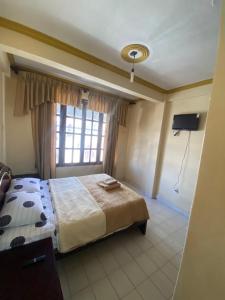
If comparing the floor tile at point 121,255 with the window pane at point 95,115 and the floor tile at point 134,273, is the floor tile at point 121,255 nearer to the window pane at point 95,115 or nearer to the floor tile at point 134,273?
the floor tile at point 134,273

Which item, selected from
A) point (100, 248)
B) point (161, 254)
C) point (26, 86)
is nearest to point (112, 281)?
point (100, 248)

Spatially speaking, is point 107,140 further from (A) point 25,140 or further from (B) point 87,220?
(B) point 87,220

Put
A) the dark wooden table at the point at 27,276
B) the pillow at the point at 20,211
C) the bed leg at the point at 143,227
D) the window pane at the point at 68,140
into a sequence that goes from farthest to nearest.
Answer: the window pane at the point at 68,140 < the bed leg at the point at 143,227 < the pillow at the point at 20,211 < the dark wooden table at the point at 27,276

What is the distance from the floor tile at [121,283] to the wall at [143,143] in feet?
6.85

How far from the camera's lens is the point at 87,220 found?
1482mm

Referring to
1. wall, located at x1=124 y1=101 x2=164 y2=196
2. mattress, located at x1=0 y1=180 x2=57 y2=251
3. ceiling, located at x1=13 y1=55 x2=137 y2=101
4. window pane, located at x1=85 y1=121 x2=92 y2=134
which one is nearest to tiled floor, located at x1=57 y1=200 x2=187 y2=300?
mattress, located at x1=0 y1=180 x2=57 y2=251

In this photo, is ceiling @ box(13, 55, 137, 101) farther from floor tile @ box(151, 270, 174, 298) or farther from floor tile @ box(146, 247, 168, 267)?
floor tile @ box(151, 270, 174, 298)

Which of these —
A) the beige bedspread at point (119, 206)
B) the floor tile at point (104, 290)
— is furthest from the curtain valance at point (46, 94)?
the floor tile at point (104, 290)

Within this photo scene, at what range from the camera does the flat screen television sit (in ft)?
8.04

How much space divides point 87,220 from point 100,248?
608 mm

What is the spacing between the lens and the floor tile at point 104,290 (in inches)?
48.8

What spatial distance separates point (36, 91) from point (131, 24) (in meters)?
2.05

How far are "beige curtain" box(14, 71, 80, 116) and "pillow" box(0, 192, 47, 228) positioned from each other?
179 cm

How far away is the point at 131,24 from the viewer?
134 cm
